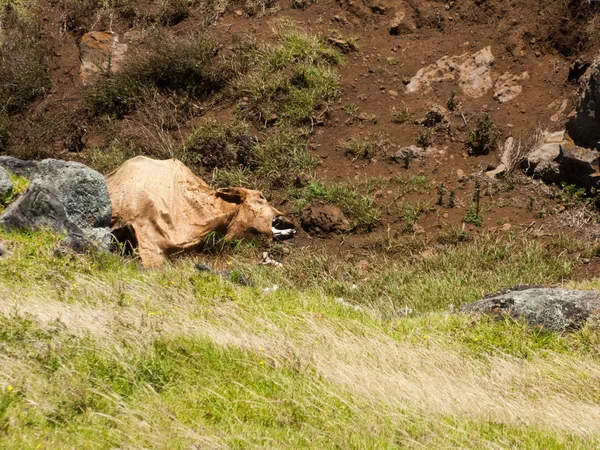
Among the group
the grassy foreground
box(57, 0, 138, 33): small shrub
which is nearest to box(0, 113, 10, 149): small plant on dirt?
box(57, 0, 138, 33): small shrub

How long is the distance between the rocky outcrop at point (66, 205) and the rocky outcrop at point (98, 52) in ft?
18.6

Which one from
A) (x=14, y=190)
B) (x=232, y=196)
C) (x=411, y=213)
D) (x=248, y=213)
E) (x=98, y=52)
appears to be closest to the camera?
(x=14, y=190)

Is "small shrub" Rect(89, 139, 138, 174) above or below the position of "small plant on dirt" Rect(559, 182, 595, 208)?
below

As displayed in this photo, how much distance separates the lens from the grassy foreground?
13.2 feet

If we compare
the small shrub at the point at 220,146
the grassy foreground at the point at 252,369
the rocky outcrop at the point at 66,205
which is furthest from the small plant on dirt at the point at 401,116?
the rocky outcrop at the point at 66,205

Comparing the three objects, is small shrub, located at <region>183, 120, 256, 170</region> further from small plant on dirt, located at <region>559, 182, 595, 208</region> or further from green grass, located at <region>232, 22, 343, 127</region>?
small plant on dirt, located at <region>559, 182, 595, 208</region>

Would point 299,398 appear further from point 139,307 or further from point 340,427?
point 139,307

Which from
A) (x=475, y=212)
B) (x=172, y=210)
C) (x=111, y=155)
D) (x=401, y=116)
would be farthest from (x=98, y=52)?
(x=475, y=212)

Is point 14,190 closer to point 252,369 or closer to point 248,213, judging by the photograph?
point 248,213

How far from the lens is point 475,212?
9.40m

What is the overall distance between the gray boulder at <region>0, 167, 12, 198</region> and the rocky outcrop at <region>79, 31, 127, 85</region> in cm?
528

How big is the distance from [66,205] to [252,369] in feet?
12.9

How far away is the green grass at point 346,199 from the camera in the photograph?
957 cm

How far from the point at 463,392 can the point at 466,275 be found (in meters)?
3.33
